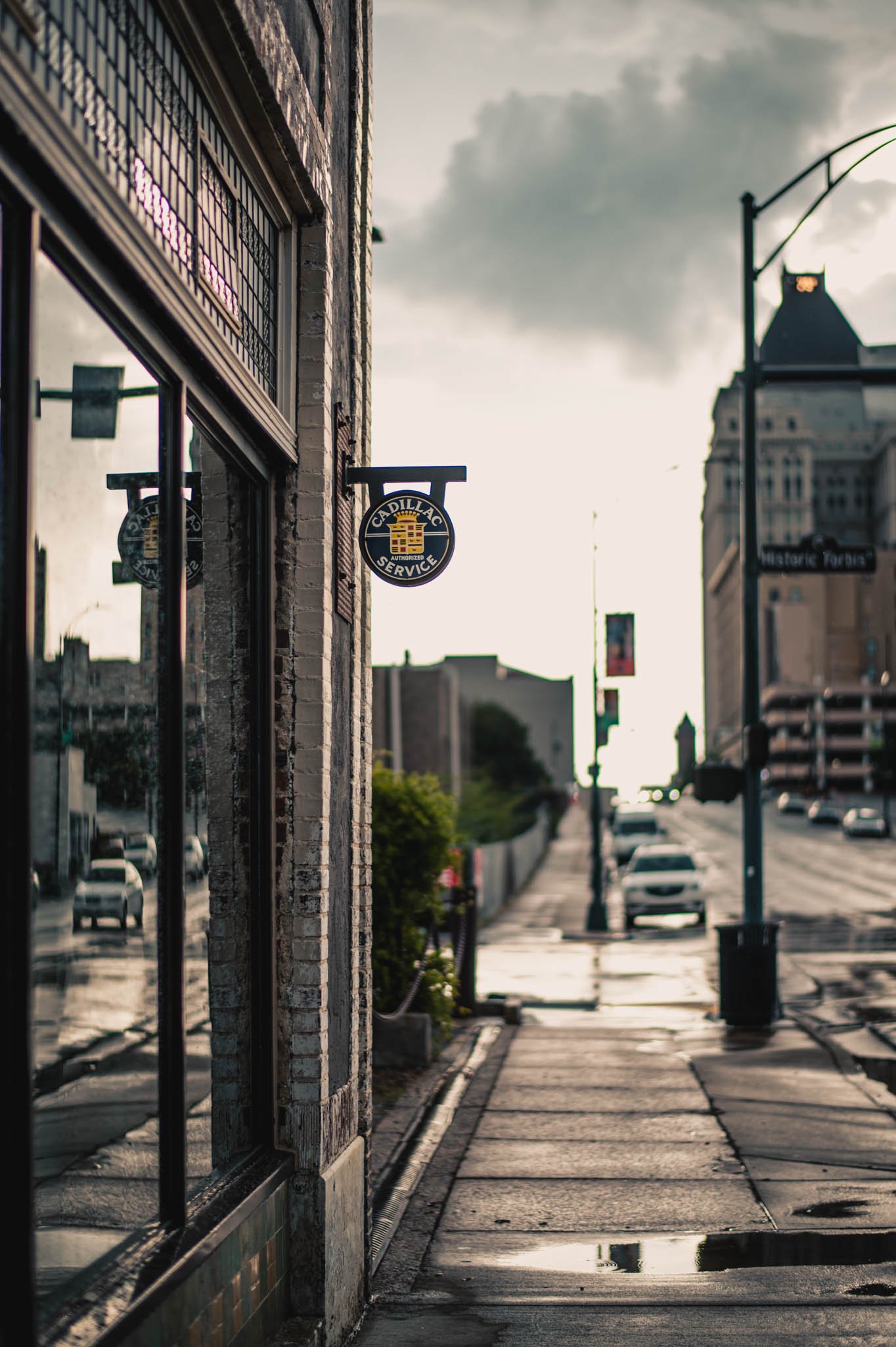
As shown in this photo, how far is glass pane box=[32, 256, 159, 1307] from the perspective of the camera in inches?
148

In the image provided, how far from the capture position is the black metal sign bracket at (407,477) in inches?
264

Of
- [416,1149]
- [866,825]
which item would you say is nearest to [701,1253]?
[416,1149]

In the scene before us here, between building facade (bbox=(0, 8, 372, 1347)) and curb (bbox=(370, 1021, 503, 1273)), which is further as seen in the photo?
curb (bbox=(370, 1021, 503, 1273))

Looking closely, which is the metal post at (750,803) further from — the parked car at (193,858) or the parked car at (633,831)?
the parked car at (633,831)

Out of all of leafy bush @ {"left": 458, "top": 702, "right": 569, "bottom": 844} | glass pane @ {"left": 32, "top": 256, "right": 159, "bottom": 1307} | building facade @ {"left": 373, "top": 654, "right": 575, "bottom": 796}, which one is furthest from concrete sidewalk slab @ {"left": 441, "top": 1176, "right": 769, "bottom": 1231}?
leafy bush @ {"left": 458, "top": 702, "right": 569, "bottom": 844}

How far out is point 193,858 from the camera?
17.0ft

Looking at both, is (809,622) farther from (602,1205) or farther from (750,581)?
(602,1205)

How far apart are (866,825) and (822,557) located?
57515 mm

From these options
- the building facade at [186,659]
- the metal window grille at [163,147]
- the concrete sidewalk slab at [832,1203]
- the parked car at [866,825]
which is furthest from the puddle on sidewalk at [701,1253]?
the parked car at [866,825]

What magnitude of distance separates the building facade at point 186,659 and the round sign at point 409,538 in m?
0.18

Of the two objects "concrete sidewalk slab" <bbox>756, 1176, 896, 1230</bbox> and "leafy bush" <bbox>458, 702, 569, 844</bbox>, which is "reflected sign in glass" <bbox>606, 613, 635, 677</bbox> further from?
"leafy bush" <bbox>458, 702, 569, 844</bbox>

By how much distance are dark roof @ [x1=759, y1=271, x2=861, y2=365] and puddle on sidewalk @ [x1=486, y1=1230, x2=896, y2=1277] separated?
1116cm

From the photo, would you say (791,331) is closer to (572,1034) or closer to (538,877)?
(572,1034)

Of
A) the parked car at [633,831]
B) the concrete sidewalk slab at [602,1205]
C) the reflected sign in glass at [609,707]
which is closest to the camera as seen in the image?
the concrete sidewalk slab at [602,1205]
